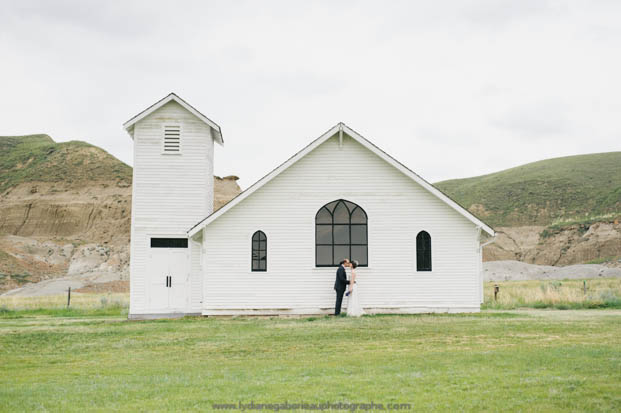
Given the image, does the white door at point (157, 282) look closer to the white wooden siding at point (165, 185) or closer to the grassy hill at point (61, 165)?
the white wooden siding at point (165, 185)

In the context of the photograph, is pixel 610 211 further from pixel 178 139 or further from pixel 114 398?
pixel 114 398

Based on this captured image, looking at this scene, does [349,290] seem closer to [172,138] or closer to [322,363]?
[172,138]

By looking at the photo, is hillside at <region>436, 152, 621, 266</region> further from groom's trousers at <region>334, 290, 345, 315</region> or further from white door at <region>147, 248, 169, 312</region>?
white door at <region>147, 248, 169, 312</region>

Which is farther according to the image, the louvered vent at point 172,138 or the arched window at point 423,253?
the louvered vent at point 172,138

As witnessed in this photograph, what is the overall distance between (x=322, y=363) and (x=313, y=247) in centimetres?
980

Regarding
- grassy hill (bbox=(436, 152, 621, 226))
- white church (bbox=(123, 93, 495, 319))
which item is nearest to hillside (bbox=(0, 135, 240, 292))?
grassy hill (bbox=(436, 152, 621, 226))

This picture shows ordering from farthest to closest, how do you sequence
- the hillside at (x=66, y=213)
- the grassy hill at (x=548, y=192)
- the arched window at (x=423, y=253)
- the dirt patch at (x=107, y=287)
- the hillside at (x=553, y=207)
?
the grassy hill at (x=548, y=192)
the hillside at (x=553, y=207)
the hillside at (x=66, y=213)
the dirt patch at (x=107, y=287)
the arched window at (x=423, y=253)

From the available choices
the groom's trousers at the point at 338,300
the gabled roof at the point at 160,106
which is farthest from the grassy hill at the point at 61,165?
the groom's trousers at the point at 338,300

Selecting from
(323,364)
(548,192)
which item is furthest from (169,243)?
(548,192)

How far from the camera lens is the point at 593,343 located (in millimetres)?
12781

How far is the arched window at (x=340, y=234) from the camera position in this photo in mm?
21062

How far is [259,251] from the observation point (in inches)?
827

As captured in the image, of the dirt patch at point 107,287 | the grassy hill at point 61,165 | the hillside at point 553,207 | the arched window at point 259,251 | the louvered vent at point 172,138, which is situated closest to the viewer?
the arched window at point 259,251

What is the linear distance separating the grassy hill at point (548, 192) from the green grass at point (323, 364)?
67.8 m
